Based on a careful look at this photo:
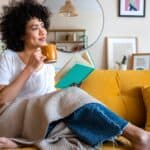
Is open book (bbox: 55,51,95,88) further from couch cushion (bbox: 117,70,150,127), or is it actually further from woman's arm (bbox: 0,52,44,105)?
woman's arm (bbox: 0,52,44,105)

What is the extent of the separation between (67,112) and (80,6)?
138cm

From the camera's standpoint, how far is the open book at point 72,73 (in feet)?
8.03

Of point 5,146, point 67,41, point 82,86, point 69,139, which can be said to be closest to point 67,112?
point 69,139

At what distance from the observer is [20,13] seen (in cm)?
214

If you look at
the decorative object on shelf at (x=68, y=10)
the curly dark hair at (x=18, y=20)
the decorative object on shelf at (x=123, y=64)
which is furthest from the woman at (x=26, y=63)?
the decorative object on shelf at (x=123, y=64)

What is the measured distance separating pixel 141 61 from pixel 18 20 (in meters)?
1.19

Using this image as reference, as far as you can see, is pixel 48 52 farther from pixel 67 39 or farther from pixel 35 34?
pixel 67 39

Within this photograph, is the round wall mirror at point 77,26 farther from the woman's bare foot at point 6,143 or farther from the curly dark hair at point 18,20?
the woman's bare foot at point 6,143

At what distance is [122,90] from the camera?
2.41m

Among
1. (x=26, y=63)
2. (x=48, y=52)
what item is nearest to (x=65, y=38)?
(x=26, y=63)

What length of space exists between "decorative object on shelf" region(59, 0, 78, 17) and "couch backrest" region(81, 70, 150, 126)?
65 centimetres

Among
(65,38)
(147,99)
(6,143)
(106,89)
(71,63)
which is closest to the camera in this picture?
(6,143)

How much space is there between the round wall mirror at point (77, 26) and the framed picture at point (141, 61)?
36 cm

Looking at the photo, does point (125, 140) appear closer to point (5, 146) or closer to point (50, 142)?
point (50, 142)
